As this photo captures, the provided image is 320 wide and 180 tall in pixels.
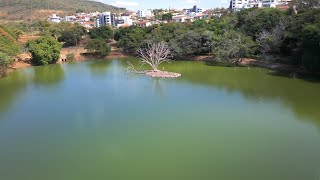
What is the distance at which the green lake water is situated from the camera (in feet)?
28.2

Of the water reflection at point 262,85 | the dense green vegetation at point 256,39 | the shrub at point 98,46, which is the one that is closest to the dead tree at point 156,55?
the water reflection at point 262,85

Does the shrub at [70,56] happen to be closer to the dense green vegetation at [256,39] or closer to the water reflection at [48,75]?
the water reflection at [48,75]

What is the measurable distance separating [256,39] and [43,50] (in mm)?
19685

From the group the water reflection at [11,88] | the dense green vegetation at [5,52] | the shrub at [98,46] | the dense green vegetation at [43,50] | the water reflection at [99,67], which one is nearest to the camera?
the water reflection at [11,88]

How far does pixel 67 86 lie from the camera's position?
1972 centimetres

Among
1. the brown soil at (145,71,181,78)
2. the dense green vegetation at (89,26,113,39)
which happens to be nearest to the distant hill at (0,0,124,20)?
the dense green vegetation at (89,26,113,39)

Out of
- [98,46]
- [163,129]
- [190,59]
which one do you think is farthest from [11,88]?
[190,59]

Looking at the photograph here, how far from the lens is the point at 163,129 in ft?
38.2

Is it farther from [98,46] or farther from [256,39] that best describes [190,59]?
[98,46]

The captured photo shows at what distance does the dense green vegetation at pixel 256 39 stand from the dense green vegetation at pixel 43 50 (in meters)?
7.81

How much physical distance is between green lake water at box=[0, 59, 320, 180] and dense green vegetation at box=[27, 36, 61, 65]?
791cm

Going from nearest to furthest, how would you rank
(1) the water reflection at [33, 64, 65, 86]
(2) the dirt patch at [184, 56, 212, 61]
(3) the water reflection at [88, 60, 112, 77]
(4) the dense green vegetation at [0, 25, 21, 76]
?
(1) the water reflection at [33, 64, 65, 86], (4) the dense green vegetation at [0, 25, 21, 76], (3) the water reflection at [88, 60, 112, 77], (2) the dirt patch at [184, 56, 212, 61]

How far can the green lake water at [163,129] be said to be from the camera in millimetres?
8602

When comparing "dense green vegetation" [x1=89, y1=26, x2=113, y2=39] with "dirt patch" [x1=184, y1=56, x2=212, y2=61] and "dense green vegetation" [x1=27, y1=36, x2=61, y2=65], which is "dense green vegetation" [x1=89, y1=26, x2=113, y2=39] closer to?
"dense green vegetation" [x1=27, y1=36, x2=61, y2=65]
